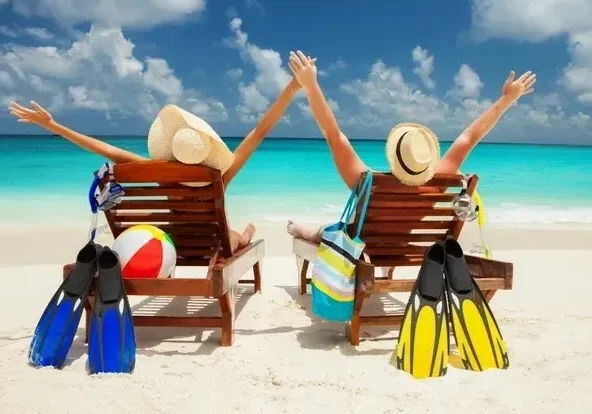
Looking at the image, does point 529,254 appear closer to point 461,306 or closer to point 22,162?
point 461,306

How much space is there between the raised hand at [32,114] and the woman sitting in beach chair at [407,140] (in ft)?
5.52

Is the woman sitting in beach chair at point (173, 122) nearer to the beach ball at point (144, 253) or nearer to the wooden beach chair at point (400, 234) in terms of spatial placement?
the beach ball at point (144, 253)

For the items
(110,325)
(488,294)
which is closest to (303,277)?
(488,294)

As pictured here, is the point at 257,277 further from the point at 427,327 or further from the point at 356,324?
the point at 427,327

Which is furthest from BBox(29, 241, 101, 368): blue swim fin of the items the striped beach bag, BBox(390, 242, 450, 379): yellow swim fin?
BBox(390, 242, 450, 379): yellow swim fin

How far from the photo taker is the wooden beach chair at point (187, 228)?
367 centimetres

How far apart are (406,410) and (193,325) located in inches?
60.3

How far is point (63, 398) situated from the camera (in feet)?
9.80

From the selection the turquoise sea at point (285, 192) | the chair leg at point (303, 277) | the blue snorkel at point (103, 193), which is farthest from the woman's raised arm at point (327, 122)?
the turquoise sea at point (285, 192)

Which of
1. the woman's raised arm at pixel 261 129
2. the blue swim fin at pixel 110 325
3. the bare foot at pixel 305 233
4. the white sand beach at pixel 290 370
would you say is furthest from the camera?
the bare foot at pixel 305 233

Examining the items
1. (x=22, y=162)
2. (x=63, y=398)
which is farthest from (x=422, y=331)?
(x=22, y=162)

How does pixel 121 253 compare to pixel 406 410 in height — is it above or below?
above

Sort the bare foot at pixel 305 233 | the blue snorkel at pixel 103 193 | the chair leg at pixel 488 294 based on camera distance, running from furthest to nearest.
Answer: the bare foot at pixel 305 233
the chair leg at pixel 488 294
the blue snorkel at pixel 103 193

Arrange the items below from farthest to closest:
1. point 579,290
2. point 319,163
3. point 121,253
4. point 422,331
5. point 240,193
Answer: point 319,163, point 240,193, point 579,290, point 121,253, point 422,331
